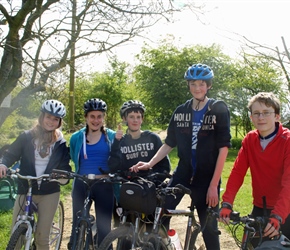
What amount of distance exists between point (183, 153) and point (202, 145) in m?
0.23

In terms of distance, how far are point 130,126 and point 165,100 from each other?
58.7 feet

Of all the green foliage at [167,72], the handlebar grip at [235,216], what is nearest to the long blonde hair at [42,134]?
the handlebar grip at [235,216]

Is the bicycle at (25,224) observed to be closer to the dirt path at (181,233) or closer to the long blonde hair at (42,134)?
the long blonde hair at (42,134)

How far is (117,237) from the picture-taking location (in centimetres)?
313

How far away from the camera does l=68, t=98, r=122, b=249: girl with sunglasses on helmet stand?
156 inches

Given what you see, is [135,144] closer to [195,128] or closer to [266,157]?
[195,128]

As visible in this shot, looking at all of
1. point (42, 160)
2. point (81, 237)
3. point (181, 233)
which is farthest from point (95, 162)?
point (181, 233)

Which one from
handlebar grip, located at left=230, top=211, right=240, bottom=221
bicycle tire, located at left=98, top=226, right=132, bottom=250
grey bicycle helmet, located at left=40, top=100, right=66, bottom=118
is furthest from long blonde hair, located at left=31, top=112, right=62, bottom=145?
handlebar grip, located at left=230, top=211, right=240, bottom=221

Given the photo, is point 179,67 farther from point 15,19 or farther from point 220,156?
point 220,156

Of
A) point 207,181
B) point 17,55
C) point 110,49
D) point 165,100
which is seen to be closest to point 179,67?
point 165,100

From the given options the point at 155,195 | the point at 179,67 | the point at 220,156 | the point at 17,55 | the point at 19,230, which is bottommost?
the point at 19,230

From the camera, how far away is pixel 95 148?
402 cm

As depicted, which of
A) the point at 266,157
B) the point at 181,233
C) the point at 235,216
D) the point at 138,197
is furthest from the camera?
the point at 181,233

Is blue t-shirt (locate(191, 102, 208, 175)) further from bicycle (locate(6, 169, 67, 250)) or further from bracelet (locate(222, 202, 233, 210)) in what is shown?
bicycle (locate(6, 169, 67, 250))
